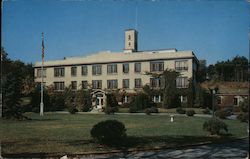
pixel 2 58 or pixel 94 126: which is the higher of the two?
pixel 2 58

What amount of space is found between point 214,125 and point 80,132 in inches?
177

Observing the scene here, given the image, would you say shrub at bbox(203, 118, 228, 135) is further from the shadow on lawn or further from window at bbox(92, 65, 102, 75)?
window at bbox(92, 65, 102, 75)

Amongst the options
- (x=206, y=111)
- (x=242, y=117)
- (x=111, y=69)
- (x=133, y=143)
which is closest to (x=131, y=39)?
(x=111, y=69)

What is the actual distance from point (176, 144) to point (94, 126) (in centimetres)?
265

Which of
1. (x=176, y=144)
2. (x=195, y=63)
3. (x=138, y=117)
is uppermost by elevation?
(x=195, y=63)

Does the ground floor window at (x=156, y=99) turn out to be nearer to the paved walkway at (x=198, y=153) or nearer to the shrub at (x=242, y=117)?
Answer: the paved walkway at (x=198, y=153)

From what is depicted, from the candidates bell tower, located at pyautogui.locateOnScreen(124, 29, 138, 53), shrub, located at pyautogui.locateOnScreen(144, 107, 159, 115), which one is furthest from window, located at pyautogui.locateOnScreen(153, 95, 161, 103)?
bell tower, located at pyautogui.locateOnScreen(124, 29, 138, 53)

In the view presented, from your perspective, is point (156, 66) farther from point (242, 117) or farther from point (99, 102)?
point (242, 117)

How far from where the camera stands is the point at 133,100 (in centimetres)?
1084

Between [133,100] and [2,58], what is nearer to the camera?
[2,58]

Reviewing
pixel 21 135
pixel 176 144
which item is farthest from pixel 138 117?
pixel 21 135

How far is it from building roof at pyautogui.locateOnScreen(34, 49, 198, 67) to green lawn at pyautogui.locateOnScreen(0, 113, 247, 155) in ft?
5.60

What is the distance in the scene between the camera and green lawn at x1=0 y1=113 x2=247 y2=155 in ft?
32.3

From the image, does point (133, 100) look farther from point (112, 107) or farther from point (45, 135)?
point (45, 135)
